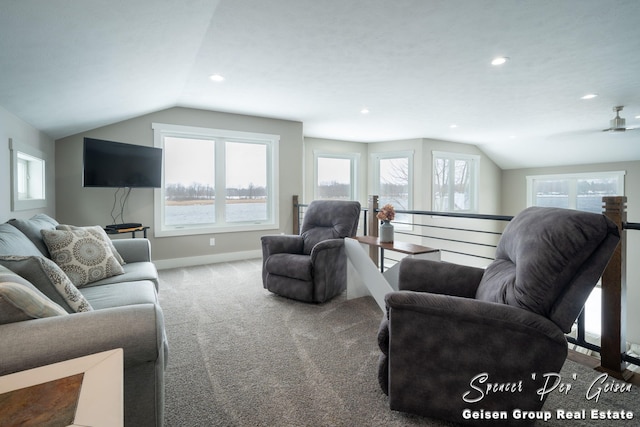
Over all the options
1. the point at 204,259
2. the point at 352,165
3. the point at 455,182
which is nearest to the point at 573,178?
the point at 455,182

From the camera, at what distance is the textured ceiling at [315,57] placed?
2240 millimetres

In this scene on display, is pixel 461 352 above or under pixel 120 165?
under

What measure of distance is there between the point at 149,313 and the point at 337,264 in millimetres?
2261

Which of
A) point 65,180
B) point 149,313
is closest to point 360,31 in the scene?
point 149,313

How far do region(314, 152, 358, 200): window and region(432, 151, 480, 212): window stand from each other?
186 centimetres

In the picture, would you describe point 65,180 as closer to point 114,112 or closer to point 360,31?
point 114,112

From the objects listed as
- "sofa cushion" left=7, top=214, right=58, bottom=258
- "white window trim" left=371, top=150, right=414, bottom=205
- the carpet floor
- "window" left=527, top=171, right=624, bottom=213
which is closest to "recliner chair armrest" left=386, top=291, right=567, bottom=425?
the carpet floor

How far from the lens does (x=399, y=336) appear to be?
1535mm

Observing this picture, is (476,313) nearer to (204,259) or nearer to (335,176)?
(204,259)

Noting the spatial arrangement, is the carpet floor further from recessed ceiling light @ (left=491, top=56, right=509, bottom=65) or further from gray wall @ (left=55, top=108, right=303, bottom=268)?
recessed ceiling light @ (left=491, top=56, right=509, bottom=65)

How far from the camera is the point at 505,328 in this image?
4.55 ft

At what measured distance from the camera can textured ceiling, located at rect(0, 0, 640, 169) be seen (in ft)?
7.35

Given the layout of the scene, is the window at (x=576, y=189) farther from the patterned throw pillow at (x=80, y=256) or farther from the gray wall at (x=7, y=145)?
the gray wall at (x=7, y=145)

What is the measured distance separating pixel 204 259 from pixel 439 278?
3.96 m
